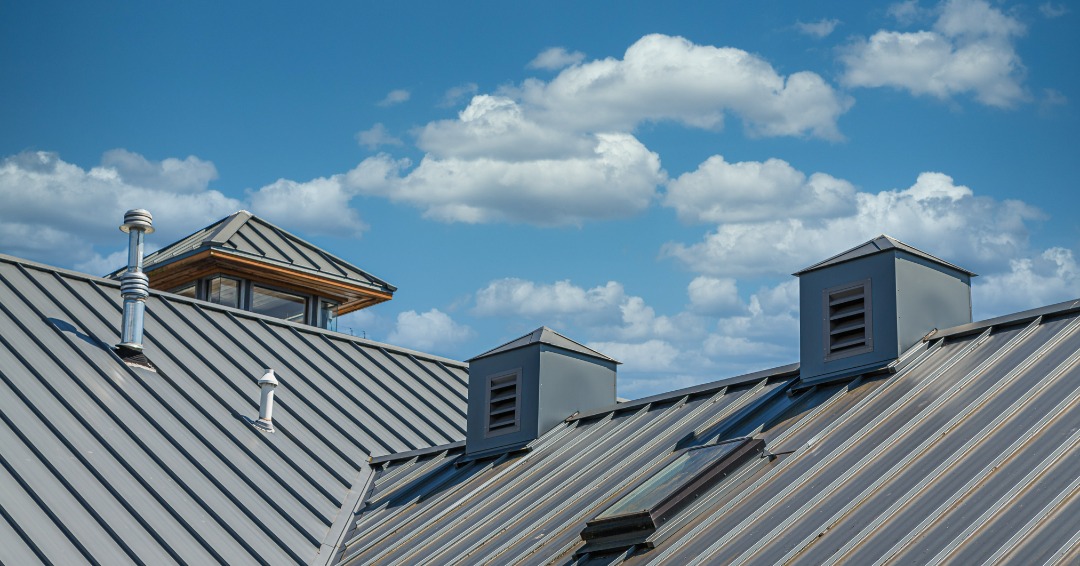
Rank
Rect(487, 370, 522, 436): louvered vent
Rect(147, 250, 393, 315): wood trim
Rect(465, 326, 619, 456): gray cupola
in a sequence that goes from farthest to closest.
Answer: Rect(147, 250, 393, 315): wood trim < Rect(487, 370, 522, 436): louvered vent < Rect(465, 326, 619, 456): gray cupola

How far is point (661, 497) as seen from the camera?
39.8 feet

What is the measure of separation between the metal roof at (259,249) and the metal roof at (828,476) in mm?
8412

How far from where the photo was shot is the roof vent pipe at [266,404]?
57.7 ft

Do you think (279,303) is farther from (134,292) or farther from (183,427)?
(183,427)

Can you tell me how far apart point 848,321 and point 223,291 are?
1415 cm

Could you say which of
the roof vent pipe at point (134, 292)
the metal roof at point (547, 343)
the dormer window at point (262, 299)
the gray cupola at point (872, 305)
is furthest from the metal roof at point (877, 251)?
the dormer window at point (262, 299)

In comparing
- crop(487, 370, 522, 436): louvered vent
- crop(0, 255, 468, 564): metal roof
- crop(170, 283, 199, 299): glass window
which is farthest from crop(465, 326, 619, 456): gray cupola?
crop(170, 283, 199, 299): glass window

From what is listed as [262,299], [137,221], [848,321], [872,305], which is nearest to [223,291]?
[262,299]

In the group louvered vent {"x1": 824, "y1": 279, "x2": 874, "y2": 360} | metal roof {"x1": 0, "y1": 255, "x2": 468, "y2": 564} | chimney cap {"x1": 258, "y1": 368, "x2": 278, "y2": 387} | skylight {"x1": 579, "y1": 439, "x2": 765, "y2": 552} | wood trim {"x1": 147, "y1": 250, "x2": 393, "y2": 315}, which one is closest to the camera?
skylight {"x1": 579, "y1": 439, "x2": 765, "y2": 552}

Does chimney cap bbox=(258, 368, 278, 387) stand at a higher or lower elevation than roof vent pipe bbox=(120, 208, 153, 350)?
lower

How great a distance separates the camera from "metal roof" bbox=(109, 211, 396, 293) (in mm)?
24094

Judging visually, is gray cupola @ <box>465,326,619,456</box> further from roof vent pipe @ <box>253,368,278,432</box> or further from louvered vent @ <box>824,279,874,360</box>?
louvered vent @ <box>824,279,874,360</box>

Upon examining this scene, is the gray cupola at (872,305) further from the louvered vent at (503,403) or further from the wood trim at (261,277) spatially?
the wood trim at (261,277)

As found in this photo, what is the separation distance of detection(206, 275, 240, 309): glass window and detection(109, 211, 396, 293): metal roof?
73 centimetres
